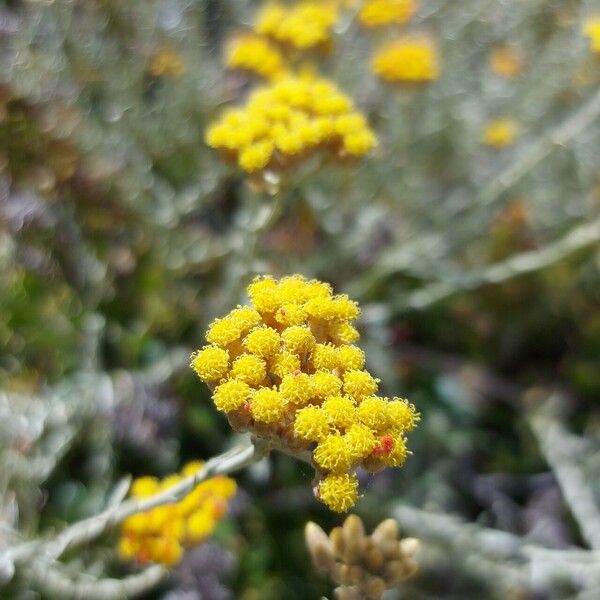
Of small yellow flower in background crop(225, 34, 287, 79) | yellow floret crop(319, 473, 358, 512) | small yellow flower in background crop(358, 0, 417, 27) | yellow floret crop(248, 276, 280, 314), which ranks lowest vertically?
yellow floret crop(319, 473, 358, 512)

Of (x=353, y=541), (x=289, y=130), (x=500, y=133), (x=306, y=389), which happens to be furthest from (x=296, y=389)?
(x=500, y=133)

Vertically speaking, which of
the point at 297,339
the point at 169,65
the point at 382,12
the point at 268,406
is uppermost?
the point at 169,65

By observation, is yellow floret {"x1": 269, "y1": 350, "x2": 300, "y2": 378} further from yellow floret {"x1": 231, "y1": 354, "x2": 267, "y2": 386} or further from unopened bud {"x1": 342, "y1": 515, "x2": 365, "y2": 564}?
unopened bud {"x1": 342, "y1": 515, "x2": 365, "y2": 564}

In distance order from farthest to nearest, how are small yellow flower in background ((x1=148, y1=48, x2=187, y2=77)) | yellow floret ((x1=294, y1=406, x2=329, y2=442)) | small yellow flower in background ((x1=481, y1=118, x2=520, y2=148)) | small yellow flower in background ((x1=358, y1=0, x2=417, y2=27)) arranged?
small yellow flower in background ((x1=481, y1=118, x2=520, y2=148)) < small yellow flower in background ((x1=148, y1=48, x2=187, y2=77)) < small yellow flower in background ((x1=358, y1=0, x2=417, y2=27)) < yellow floret ((x1=294, y1=406, x2=329, y2=442))

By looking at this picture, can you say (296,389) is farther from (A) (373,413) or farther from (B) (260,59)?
(B) (260,59)

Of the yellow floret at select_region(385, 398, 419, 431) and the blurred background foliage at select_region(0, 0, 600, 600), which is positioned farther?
the blurred background foliage at select_region(0, 0, 600, 600)

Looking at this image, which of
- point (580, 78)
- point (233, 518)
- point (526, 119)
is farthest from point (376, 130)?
point (233, 518)

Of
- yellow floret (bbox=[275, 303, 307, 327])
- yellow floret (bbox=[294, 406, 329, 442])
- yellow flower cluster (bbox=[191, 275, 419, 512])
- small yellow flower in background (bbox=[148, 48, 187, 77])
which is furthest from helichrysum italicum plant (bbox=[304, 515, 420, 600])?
small yellow flower in background (bbox=[148, 48, 187, 77])

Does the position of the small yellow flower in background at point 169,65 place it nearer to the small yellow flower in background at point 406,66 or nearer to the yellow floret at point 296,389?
the small yellow flower in background at point 406,66
